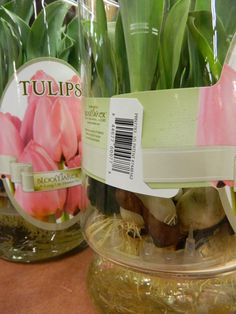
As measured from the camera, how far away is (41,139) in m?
0.36

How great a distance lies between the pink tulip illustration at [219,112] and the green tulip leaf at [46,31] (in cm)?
21

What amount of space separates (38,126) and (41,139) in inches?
0.5

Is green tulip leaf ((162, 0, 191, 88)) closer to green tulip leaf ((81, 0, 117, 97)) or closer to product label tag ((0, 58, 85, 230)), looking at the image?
green tulip leaf ((81, 0, 117, 97))

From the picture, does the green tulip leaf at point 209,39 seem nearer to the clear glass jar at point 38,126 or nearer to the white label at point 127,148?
the white label at point 127,148

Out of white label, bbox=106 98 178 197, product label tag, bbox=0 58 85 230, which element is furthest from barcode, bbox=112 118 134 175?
product label tag, bbox=0 58 85 230

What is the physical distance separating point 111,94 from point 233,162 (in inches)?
3.7

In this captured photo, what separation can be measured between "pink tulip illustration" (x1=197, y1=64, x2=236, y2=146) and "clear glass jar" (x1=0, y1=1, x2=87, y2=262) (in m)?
0.20

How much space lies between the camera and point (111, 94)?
0.80 ft

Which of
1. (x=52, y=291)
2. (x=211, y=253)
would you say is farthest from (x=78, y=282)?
(x=211, y=253)

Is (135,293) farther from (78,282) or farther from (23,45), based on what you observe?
(23,45)

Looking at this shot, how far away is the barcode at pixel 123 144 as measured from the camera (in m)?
0.22

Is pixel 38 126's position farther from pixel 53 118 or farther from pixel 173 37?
pixel 173 37

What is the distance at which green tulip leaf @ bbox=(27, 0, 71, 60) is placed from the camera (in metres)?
0.36

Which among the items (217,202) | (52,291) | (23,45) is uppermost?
(23,45)
